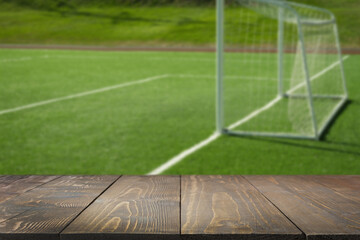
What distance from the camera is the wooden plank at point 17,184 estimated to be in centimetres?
150

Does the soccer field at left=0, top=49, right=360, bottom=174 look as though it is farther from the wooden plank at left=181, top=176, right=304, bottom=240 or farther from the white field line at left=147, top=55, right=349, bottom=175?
the wooden plank at left=181, top=176, right=304, bottom=240

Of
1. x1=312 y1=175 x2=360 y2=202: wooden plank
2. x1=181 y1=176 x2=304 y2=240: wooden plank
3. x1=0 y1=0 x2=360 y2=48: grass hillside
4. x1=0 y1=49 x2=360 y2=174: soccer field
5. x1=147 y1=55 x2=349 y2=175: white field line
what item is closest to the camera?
x1=181 y1=176 x2=304 y2=240: wooden plank

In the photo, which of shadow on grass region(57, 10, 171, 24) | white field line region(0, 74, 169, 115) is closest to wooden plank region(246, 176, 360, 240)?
white field line region(0, 74, 169, 115)

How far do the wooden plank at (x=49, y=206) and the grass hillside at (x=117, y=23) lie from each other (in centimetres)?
2849

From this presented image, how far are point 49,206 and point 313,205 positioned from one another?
2.46 feet

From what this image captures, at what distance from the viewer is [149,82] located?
1013 cm

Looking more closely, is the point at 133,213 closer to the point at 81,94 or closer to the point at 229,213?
the point at 229,213

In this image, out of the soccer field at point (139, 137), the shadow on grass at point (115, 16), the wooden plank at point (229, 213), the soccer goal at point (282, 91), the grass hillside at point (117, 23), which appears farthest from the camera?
the shadow on grass at point (115, 16)

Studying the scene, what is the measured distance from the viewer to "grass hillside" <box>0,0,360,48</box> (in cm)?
3428

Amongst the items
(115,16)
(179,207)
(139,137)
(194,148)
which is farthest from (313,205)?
(115,16)

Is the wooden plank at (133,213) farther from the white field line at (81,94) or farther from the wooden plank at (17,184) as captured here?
the white field line at (81,94)

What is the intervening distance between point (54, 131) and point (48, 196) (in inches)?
164

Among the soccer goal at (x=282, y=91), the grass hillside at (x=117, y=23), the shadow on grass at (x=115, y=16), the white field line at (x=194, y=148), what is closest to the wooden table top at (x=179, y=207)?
the white field line at (x=194, y=148)

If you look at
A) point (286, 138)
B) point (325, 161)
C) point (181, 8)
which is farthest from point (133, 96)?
point (181, 8)
